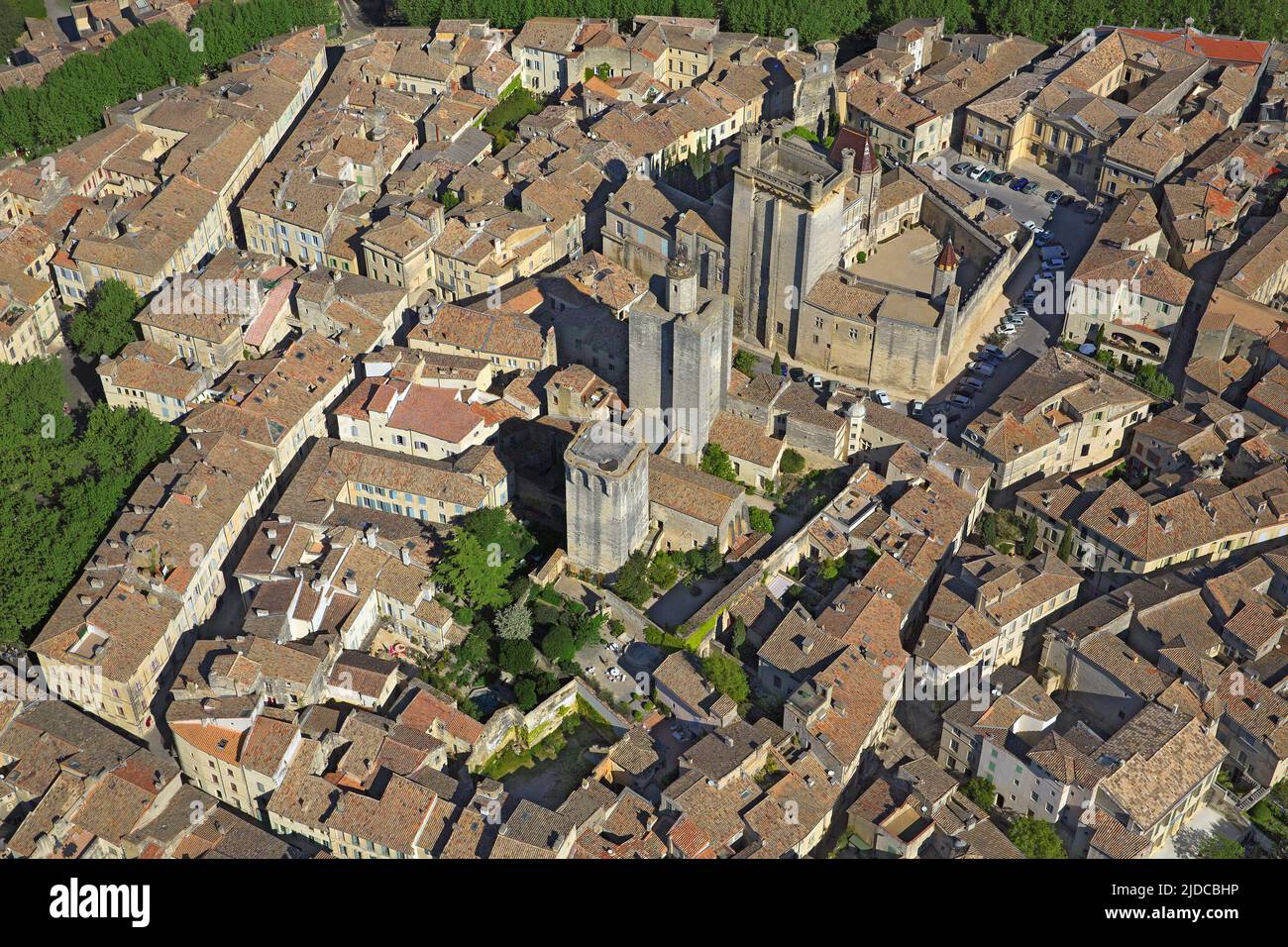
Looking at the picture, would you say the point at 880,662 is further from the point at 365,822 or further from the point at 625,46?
the point at 625,46

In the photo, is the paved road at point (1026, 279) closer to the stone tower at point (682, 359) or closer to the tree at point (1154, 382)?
the tree at point (1154, 382)

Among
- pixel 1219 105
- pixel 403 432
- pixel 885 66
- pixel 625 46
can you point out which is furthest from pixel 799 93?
pixel 403 432

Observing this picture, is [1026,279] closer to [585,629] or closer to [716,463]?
[716,463]

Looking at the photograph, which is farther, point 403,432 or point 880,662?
point 403,432

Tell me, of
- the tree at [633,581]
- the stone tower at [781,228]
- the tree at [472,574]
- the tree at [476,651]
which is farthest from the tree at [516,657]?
the stone tower at [781,228]

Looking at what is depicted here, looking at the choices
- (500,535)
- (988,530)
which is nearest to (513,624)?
(500,535)
